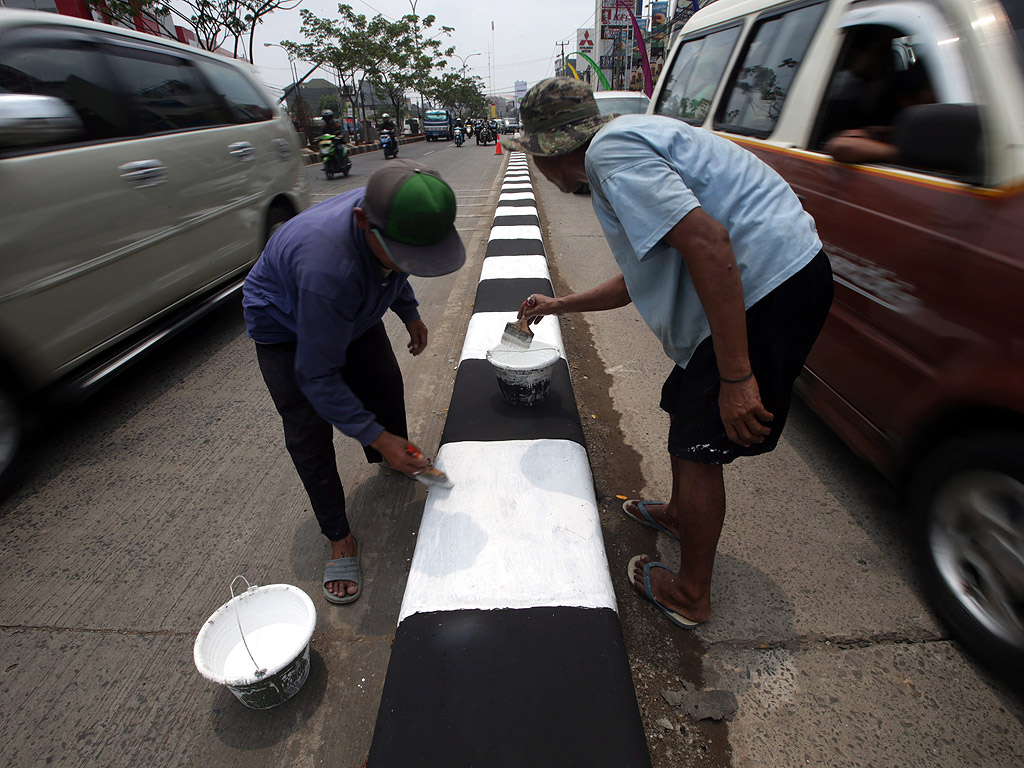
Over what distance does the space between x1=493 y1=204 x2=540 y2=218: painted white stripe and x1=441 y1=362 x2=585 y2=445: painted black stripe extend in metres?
4.62

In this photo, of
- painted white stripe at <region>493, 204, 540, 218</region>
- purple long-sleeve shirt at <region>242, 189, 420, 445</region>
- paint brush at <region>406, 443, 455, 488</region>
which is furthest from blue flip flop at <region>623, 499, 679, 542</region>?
painted white stripe at <region>493, 204, 540, 218</region>

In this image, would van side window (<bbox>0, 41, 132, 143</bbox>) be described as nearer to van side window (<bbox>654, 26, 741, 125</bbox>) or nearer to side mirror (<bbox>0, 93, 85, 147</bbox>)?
side mirror (<bbox>0, 93, 85, 147</bbox>)

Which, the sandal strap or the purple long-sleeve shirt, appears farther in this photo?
the sandal strap

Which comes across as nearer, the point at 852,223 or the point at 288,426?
the point at 288,426

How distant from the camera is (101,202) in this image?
8.38ft

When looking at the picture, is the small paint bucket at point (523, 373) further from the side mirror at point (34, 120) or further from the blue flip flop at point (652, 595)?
the side mirror at point (34, 120)

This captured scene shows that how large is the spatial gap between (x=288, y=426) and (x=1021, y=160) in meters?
2.23

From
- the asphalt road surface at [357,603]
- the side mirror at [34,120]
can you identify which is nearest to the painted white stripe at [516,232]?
the asphalt road surface at [357,603]

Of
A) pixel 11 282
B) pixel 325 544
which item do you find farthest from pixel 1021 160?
pixel 11 282

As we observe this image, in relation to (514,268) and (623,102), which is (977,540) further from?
(623,102)

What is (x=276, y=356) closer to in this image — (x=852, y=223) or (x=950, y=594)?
(x=852, y=223)

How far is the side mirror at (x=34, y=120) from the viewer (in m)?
2.07

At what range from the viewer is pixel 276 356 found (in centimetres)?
175

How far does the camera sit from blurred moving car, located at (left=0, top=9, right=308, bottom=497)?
2.20 m
